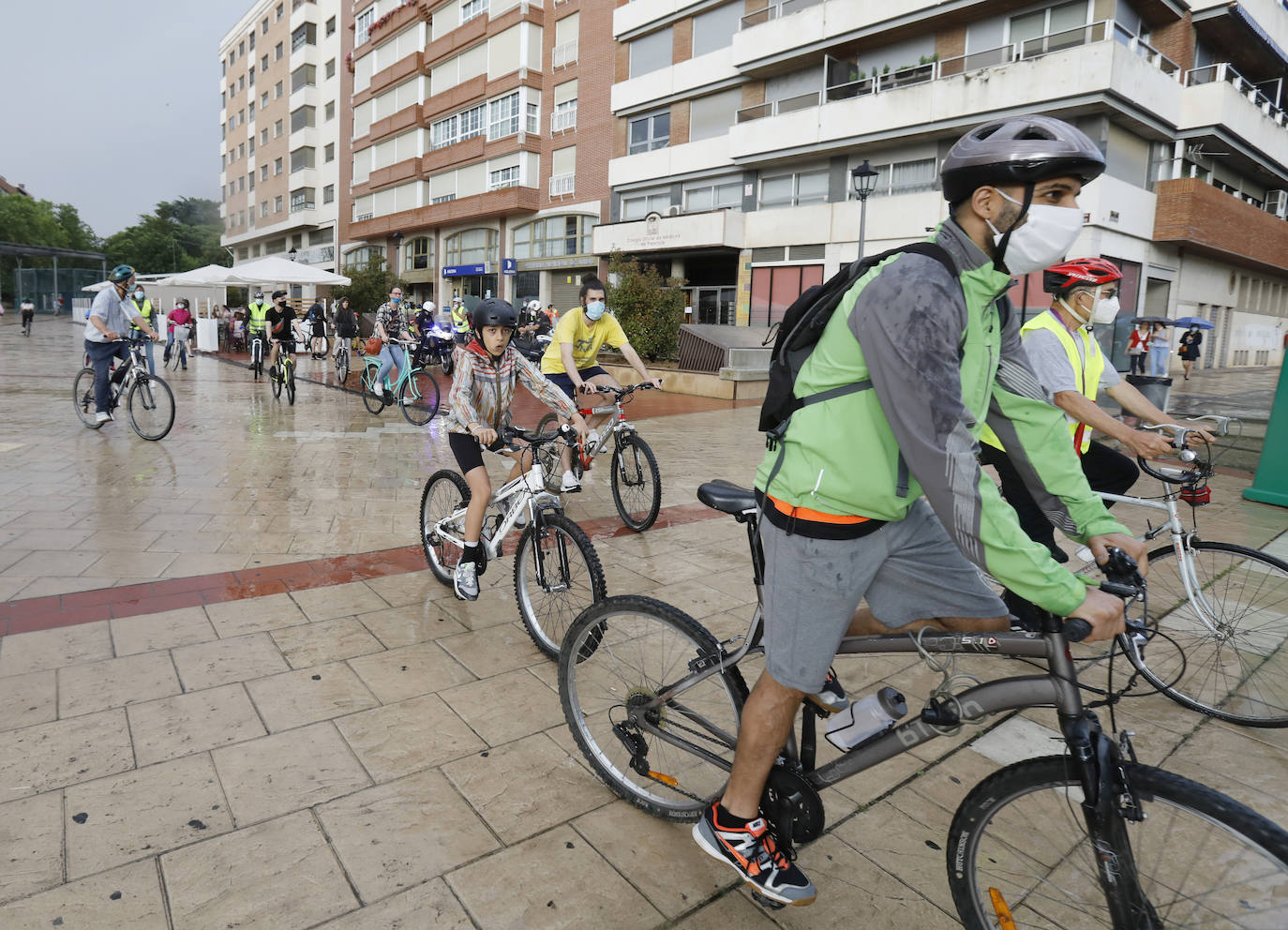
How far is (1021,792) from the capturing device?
178 centimetres

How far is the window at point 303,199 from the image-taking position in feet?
185

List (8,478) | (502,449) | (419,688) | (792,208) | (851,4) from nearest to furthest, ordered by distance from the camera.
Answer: (419,688), (502,449), (8,478), (851,4), (792,208)

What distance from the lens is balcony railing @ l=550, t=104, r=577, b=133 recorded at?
113 ft

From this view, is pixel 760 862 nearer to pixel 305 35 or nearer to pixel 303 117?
pixel 303 117

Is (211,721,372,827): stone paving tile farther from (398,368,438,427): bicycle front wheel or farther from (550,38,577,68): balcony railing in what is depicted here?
(550,38,577,68): balcony railing

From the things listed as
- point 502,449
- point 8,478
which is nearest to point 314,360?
point 8,478

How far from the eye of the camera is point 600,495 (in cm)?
766

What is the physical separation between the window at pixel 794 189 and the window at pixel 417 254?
23.1 m

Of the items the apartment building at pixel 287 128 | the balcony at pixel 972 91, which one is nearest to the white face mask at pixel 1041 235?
the balcony at pixel 972 91

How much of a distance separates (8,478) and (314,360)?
734 inches

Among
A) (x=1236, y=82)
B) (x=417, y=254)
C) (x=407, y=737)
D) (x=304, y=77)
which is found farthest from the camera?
(x=304, y=77)

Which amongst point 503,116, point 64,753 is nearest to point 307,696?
point 64,753

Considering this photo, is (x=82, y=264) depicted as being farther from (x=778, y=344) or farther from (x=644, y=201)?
(x=778, y=344)

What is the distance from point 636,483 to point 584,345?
4.47 feet
